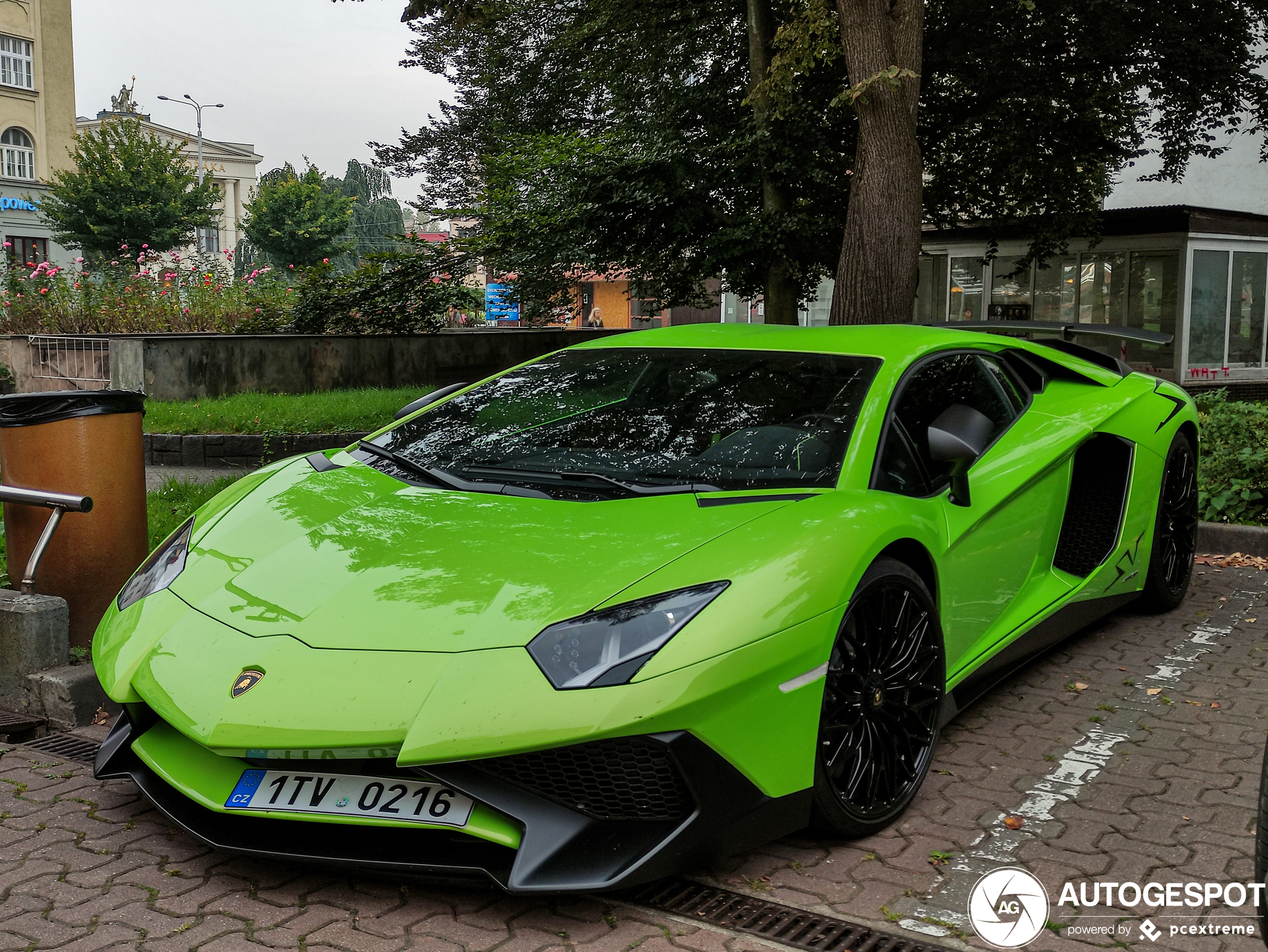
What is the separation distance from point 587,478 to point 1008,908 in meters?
1.58

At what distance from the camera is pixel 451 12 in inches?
518

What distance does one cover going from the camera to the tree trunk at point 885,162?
30.8ft

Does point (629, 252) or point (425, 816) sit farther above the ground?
point (629, 252)

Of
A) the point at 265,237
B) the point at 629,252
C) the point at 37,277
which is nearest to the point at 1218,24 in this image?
the point at 629,252

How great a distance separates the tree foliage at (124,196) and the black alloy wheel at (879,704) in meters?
40.1

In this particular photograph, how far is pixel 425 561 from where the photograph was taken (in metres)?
3.02

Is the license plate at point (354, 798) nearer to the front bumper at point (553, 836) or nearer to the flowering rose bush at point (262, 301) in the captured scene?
the front bumper at point (553, 836)

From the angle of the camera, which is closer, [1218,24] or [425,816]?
[425,816]

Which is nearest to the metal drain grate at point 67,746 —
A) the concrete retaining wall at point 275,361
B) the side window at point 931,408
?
the side window at point 931,408

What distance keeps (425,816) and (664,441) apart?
1.48 metres

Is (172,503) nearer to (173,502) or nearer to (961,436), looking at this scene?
(173,502)

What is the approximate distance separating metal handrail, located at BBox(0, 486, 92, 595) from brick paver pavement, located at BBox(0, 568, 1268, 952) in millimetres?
680

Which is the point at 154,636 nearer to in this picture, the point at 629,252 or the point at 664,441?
the point at 664,441

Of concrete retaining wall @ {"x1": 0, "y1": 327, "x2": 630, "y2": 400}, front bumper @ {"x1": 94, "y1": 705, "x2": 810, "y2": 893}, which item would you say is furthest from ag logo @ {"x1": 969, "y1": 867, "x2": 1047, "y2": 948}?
concrete retaining wall @ {"x1": 0, "y1": 327, "x2": 630, "y2": 400}
